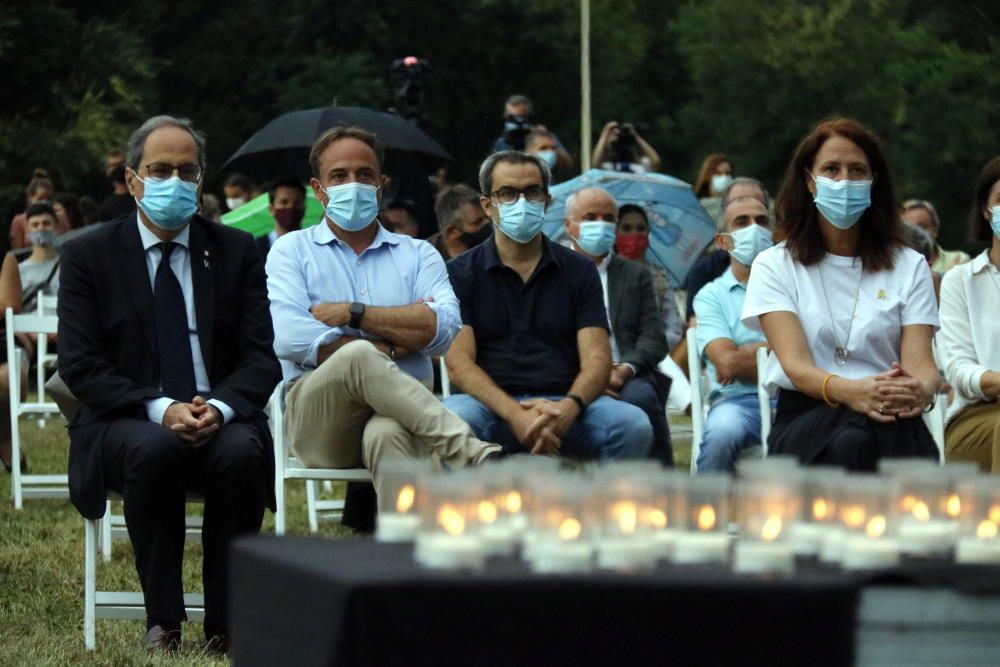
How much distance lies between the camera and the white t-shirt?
6.61 metres

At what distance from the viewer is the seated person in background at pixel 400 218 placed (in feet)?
39.3

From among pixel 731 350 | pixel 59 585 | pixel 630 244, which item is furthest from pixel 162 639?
pixel 630 244

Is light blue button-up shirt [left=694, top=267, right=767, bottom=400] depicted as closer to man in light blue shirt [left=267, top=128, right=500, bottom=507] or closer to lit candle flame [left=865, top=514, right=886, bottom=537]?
man in light blue shirt [left=267, top=128, right=500, bottom=507]

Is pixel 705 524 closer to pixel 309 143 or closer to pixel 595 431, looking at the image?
pixel 595 431

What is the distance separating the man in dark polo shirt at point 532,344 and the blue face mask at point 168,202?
54.2 inches

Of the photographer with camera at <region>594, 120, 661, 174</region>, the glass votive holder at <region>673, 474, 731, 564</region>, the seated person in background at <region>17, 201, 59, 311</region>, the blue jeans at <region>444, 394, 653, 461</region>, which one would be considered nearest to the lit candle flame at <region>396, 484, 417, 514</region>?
the glass votive holder at <region>673, 474, 731, 564</region>

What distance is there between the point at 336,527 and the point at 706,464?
2477 millimetres

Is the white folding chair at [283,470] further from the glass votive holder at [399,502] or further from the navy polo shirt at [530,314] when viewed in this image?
the glass votive holder at [399,502]

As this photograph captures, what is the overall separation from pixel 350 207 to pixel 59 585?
75.4 inches

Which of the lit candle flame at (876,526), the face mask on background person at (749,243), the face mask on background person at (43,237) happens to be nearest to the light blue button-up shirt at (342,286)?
the face mask on background person at (749,243)

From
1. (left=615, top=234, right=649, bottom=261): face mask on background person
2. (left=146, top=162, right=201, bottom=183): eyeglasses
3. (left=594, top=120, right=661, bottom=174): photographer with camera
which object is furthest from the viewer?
(left=594, top=120, right=661, bottom=174): photographer with camera

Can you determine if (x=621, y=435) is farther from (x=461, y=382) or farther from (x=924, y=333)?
(x=924, y=333)

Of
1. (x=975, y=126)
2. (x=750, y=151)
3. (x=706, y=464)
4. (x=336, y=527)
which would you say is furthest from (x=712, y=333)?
(x=750, y=151)

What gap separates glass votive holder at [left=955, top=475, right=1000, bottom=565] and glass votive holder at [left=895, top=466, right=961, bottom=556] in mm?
33
